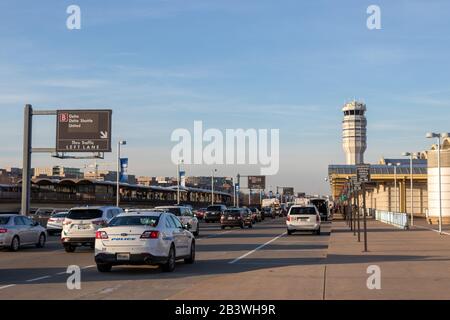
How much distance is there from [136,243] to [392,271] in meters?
6.48

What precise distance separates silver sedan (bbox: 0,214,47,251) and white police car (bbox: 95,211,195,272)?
10.3 m

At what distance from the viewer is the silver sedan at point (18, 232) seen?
2662 centimetres

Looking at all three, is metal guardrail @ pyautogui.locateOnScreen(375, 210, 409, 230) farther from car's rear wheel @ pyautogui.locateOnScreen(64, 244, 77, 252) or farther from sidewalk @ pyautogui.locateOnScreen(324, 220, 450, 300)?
car's rear wheel @ pyautogui.locateOnScreen(64, 244, 77, 252)

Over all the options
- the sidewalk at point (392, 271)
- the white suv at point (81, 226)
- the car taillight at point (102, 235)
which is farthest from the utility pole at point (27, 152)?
the car taillight at point (102, 235)

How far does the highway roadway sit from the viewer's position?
12.9 m

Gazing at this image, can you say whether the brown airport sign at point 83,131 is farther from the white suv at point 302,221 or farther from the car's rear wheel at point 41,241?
the car's rear wheel at point 41,241

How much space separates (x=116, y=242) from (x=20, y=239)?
38.6 ft

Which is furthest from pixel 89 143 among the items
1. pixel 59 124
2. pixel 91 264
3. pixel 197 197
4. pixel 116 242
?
pixel 197 197

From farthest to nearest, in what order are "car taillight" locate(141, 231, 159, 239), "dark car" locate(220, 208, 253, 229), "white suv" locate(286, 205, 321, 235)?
"dark car" locate(220, 208, 253, 229) < "white suv" locate(286, 205, 321, 235) < "car taillight" locate(141, 231, 159, 239)

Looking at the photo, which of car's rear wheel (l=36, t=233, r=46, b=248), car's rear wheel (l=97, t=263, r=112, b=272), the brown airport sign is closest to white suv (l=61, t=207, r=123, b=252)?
car's rear wheel (l=36, t=233, r=46, b=248)

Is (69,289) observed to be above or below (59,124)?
below
